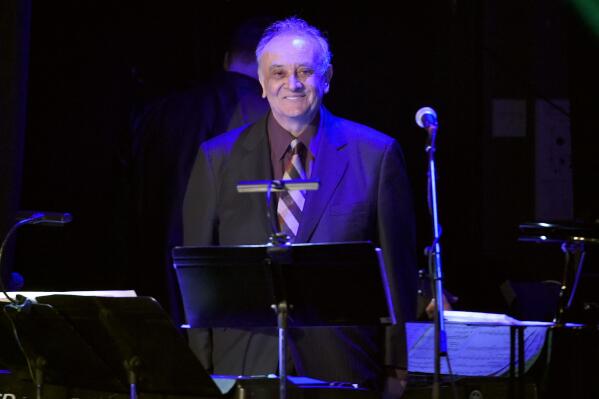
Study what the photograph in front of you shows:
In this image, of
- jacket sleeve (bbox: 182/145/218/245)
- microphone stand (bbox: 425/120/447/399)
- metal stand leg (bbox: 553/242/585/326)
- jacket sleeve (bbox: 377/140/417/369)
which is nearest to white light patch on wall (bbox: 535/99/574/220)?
metal stand leg (bbox: 553/242/585/326)

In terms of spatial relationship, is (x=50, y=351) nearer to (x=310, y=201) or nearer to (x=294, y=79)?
(x=310, y=201)

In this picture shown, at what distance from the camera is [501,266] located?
6547 mm

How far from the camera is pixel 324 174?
3.96 meters

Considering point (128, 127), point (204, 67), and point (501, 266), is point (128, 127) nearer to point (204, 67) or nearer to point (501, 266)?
point (204, 67)

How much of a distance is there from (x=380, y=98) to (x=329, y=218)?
8.30ft

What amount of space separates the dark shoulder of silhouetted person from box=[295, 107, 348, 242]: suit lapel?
1259 mm

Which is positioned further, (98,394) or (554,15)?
(554,15)

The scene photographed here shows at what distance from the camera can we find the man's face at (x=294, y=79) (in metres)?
4.04

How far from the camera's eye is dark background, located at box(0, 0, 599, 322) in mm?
5797

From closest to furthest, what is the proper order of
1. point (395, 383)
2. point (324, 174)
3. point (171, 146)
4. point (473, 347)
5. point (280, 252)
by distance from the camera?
point (280, 252), point (395, 383), point (324, 174), point (473, 347), point (171, 146)

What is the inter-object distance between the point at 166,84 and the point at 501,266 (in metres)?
2.42

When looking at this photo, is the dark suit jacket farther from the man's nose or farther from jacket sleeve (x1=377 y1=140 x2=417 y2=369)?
the man's nose

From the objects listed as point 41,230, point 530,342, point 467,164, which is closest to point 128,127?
point 41,230

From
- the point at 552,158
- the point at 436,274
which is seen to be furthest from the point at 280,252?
the point at 552,158
